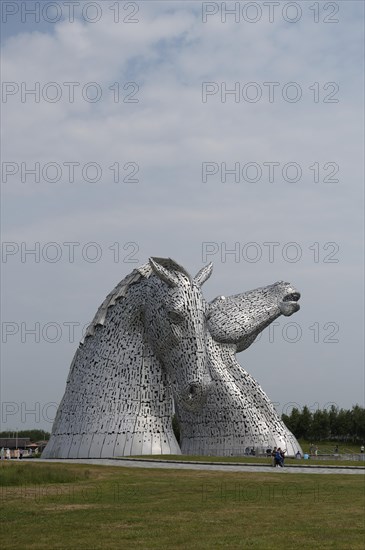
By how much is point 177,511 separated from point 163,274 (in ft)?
40.1

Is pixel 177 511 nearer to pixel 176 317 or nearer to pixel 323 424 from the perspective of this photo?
pixel 176 317

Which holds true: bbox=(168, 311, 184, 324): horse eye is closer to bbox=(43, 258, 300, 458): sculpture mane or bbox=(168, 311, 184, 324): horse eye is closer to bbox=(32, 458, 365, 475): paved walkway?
bbox=(43, 258, 300, 458): sculpture mane

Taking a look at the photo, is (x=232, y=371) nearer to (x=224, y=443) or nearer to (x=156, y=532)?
(x=224, y=443)

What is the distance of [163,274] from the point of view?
75.6 feet

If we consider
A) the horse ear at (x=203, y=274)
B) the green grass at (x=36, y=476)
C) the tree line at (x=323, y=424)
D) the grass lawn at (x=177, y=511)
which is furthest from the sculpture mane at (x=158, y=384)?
the tree line at (x=323, y=424)

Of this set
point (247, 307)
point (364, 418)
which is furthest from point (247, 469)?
point (364, 418)

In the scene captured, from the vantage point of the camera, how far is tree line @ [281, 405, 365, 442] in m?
60.3

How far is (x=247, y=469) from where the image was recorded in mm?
19688

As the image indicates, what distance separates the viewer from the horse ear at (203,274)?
25.2 meters

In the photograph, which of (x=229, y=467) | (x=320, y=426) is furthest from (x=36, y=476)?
(x=320, y=426)

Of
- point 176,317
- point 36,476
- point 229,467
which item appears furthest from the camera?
point 176,317

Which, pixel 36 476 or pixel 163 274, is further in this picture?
pixel 163 274

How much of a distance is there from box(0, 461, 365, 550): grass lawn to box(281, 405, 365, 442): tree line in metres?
44.2

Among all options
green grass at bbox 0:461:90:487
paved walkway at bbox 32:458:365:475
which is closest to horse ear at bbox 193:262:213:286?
paved walkway at bbox 32:458:365:475
